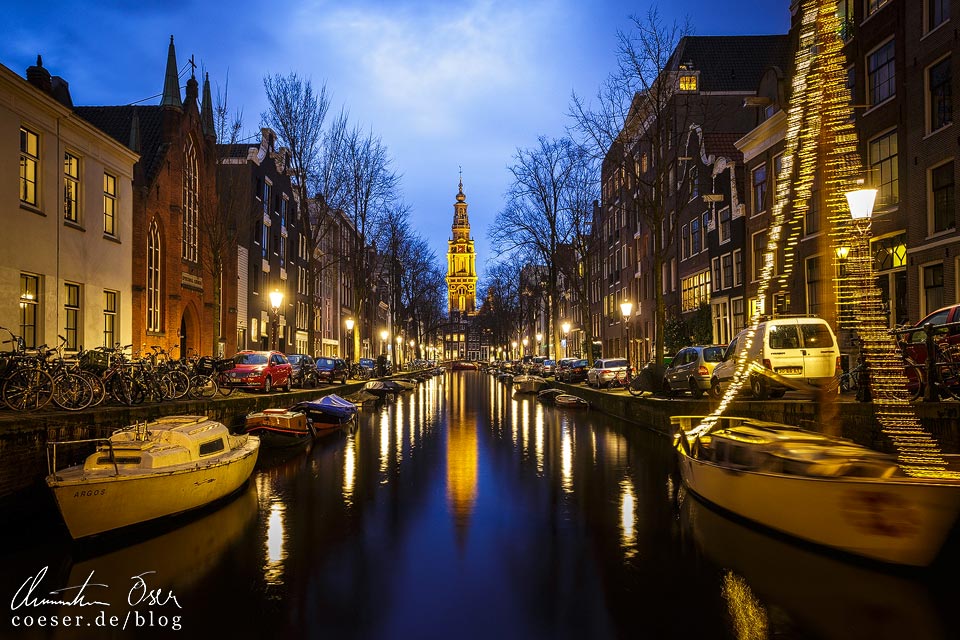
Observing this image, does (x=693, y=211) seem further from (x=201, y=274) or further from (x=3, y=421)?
(x=3, y=421)

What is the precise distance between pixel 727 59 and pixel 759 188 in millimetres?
20676

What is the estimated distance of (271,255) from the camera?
49969mm

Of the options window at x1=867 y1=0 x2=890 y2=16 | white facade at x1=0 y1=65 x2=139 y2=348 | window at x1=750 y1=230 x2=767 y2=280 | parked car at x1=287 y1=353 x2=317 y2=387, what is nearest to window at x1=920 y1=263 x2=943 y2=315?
window at x1=867 y1=0 x2=890 y2=16

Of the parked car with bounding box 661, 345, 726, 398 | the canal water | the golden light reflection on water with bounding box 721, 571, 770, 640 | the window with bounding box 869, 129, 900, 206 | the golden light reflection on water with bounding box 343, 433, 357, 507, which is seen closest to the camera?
the golden light reflection on water with bounding box 721, 571, 770, 640

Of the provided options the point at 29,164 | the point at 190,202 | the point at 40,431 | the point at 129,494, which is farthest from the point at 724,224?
the point at 129,494

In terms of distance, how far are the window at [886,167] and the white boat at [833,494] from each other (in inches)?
675

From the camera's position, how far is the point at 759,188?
35.9 metres

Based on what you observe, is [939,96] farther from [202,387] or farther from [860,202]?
[202,387]

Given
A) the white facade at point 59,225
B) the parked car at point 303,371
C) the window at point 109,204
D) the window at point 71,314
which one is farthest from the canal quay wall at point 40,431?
the parked car at point 303,371

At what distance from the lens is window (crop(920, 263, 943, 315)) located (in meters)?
21.4

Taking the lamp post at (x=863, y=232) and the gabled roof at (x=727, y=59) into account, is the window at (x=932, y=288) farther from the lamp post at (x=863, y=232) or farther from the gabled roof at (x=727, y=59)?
the gabled roof at (x=727, y=59)

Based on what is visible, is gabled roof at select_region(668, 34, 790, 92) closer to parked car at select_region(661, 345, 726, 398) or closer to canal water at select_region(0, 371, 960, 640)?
parked car at select_region(661, 345, 726, 398)

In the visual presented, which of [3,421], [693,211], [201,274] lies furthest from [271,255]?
[3,421]

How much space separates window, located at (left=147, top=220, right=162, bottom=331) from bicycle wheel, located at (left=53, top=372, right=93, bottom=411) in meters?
16.3
